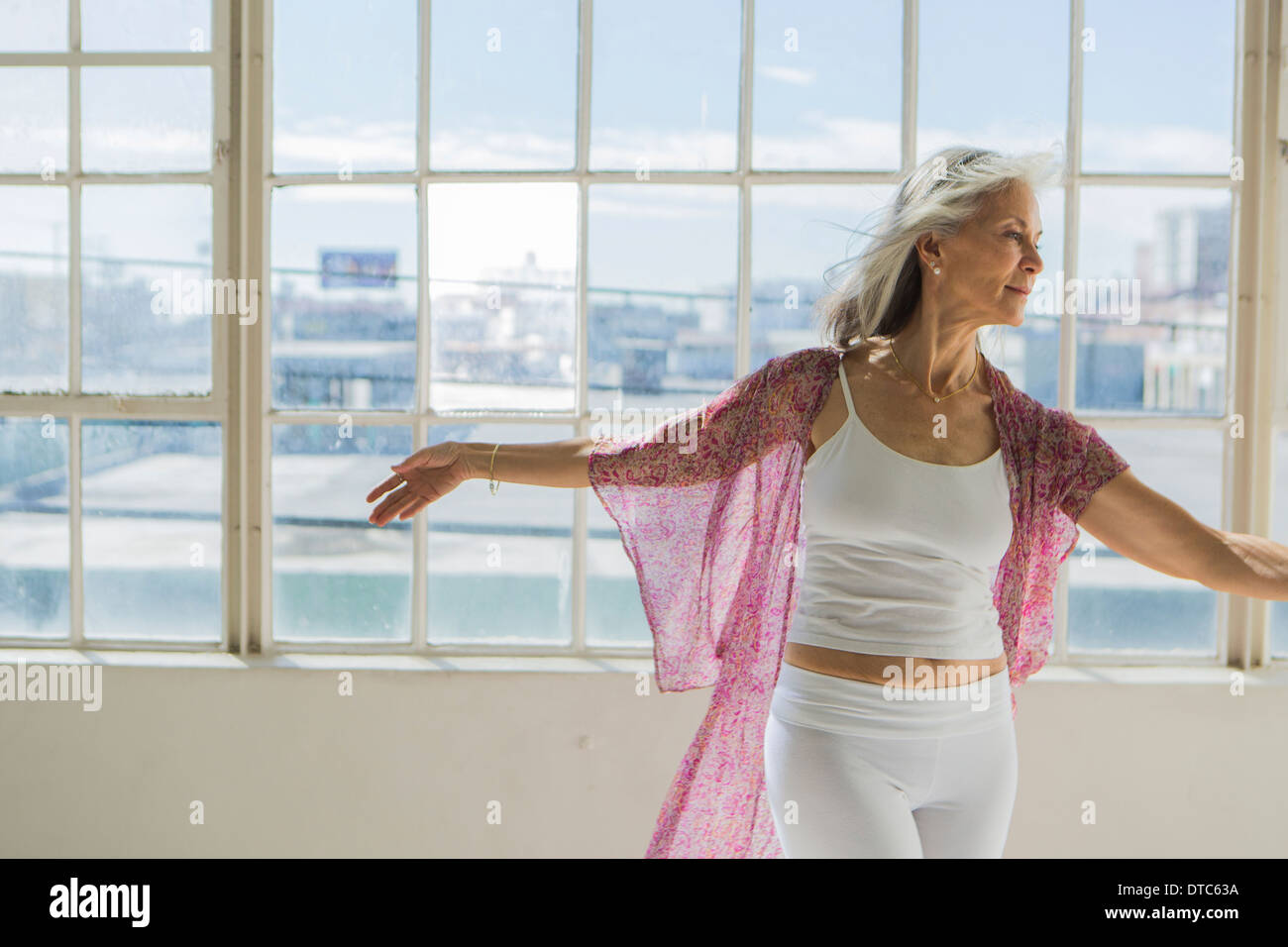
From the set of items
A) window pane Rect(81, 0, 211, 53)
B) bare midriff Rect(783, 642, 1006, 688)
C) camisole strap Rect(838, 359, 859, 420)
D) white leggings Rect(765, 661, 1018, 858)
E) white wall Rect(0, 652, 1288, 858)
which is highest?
window pane Rect(81, 0, 211, 53)

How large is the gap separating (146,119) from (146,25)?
215 mm

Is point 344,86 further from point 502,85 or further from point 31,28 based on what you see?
point 31,28

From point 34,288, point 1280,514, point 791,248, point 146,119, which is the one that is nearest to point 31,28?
point 146,119

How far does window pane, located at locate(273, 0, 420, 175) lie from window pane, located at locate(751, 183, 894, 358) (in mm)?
836

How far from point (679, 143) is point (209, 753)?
69.7 inches

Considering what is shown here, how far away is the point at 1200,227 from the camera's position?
2410 millimetres

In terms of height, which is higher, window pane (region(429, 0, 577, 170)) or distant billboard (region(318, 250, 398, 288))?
window pane (region(429, 0, 577, 170))

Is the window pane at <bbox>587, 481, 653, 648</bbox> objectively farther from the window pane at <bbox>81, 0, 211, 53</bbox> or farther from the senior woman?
the window pane at <bbox>81, 0, 211, 53</bbox>

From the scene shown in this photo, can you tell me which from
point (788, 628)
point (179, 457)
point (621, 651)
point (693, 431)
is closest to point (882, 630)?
point (788, 628)

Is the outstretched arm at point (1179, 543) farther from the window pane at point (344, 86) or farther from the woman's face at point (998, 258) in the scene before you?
the window pane at point (344, 86)

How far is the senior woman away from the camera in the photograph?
1428 millimetres

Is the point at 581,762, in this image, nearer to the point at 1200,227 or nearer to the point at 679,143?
the point at 679,143

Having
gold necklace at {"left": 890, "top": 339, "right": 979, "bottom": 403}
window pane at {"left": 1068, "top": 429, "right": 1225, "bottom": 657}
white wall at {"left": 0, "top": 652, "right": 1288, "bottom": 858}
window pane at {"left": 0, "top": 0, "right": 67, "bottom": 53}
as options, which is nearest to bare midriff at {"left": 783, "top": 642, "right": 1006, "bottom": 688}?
gold necklace at {"left": 890, "top": 339, "right": 979, "bottom": 403}

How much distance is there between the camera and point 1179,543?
1.52 metres
